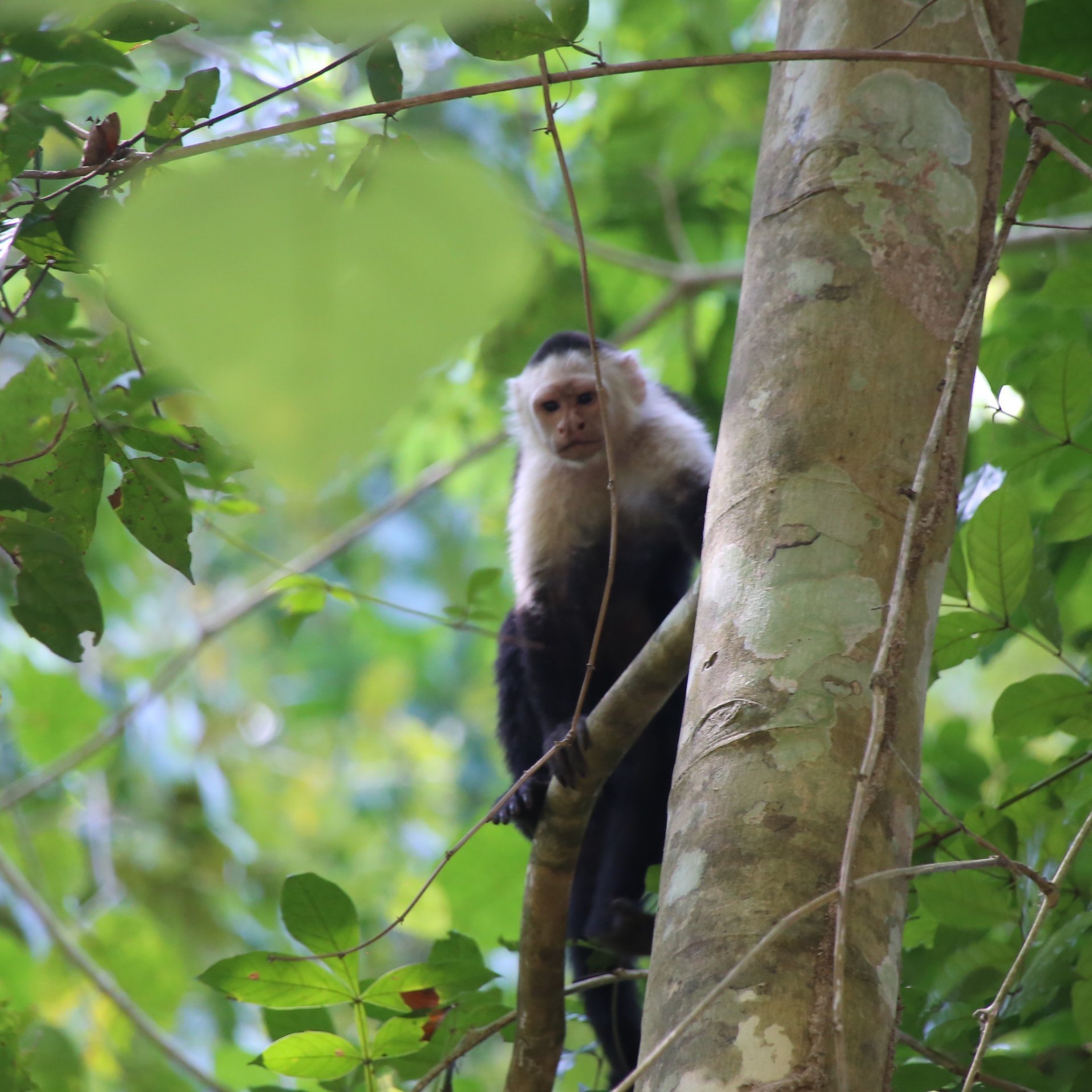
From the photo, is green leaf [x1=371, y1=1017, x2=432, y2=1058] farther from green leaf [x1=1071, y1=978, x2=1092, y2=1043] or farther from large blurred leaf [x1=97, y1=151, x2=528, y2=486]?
large blurred leaf [x1=97, y1=151, x2=528, y2=486]

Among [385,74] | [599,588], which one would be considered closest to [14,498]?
[385,74]

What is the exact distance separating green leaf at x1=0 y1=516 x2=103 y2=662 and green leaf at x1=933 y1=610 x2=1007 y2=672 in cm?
106

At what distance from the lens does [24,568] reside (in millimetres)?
1142

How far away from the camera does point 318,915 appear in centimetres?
140

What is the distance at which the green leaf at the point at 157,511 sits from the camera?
46.5 inches

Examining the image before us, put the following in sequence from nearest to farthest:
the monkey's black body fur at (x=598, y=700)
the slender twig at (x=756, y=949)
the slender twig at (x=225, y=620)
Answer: the slender twig at (x=756, y=949), the monkey's black body fur at (x=598, y=700), the slender twig at (x=225, y=620)

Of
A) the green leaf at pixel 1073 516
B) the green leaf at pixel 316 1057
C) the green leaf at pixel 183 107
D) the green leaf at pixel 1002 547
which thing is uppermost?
the green leaf at pixel 183 107

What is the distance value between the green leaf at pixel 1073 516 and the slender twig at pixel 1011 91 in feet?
1.70

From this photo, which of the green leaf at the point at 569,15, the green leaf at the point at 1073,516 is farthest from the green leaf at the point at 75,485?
the green leaf at the point at 1073,516

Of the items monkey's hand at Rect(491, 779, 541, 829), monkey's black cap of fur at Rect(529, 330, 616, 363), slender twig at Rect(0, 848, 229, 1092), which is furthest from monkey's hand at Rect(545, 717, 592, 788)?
monkey's black cap of fur at Rect(529, 330, 616, 363)

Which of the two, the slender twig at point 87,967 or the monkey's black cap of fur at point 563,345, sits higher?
the monkey's black cap of fur at point 563,345

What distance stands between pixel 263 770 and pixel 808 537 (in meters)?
5.75

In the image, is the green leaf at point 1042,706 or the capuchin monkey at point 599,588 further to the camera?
the capuchin monkey at point 599,588

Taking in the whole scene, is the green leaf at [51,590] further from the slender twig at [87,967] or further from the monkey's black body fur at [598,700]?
the slender twig at [87,967]
